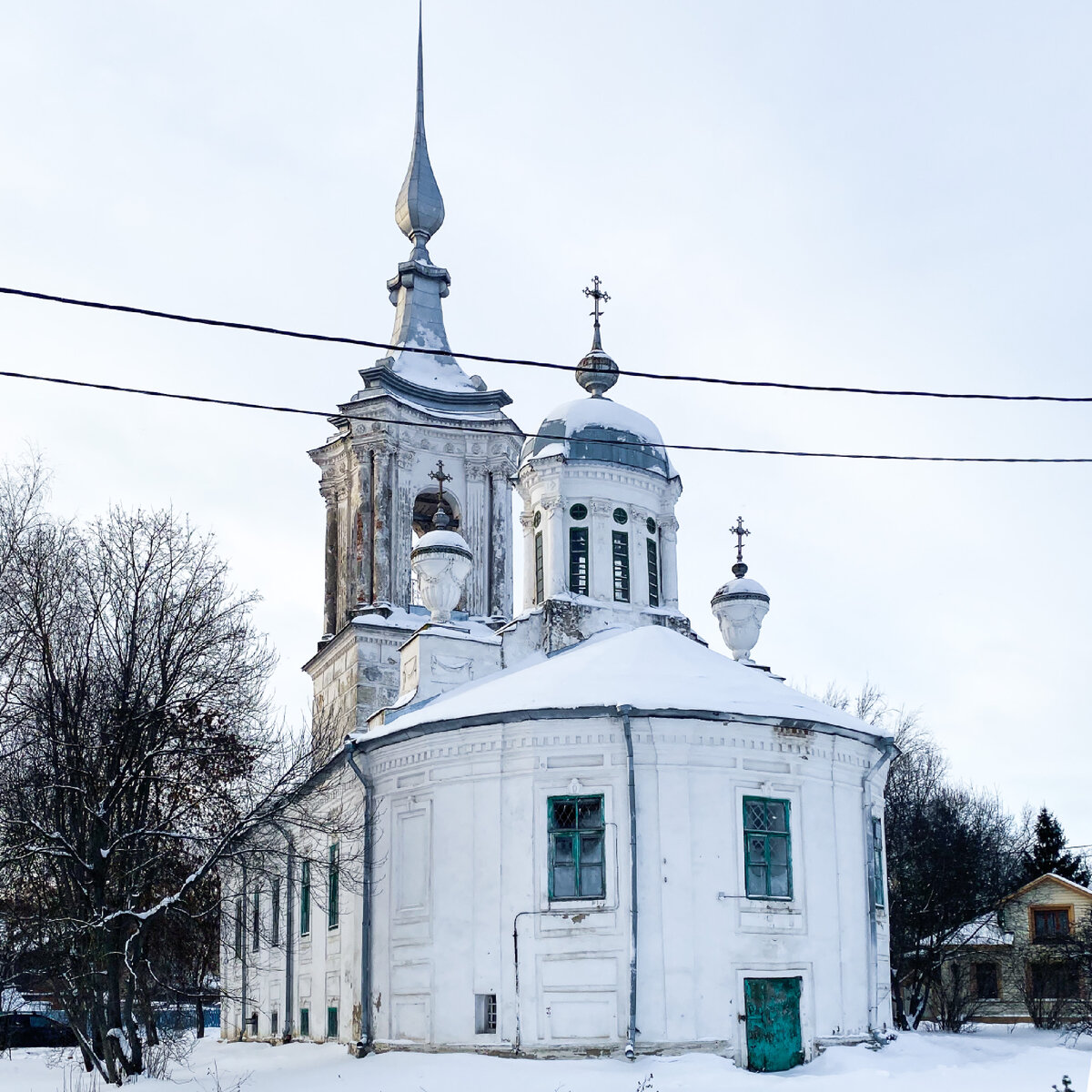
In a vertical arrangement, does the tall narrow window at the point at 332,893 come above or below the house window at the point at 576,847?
below

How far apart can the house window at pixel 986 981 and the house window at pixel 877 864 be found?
25919 mm

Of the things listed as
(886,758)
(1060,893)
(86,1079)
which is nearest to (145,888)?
(86,1079)

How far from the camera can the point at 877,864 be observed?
21.5 m

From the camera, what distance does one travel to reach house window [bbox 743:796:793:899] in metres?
19.7

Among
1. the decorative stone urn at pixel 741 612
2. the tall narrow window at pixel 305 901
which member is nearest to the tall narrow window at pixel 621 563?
the decorative stone urn at pixel 741 612

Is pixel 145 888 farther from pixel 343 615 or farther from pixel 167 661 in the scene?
pixel 343 615

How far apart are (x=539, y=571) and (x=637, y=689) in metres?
8.82

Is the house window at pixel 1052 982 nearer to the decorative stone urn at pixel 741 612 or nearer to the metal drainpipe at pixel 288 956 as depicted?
the decorative stone urn at pixel 741 612

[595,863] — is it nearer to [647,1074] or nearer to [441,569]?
[647,1074]

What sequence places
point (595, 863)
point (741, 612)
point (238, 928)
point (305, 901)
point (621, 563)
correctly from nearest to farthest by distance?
1. point (595, 863)
2. point (305, 901)
3. point (238, 928)
4. point (621, 563)
5. point (741, 612)

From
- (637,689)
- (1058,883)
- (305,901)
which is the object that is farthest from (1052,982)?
(637,689)

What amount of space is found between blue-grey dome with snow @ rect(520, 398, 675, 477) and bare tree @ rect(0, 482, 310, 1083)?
8.60 metres

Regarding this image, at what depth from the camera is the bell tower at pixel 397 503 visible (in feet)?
111

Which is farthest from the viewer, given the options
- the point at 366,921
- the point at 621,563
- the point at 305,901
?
the point at 621,563
